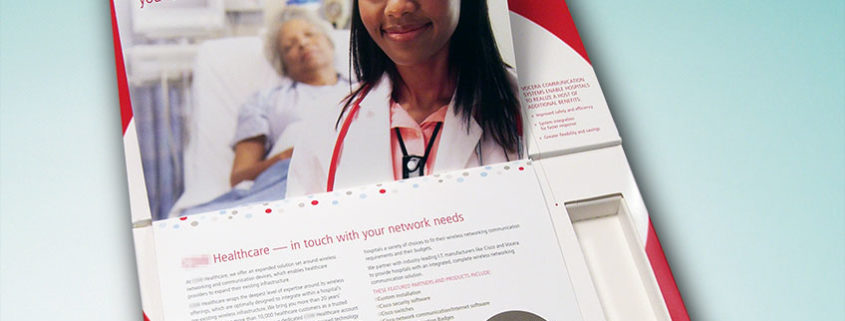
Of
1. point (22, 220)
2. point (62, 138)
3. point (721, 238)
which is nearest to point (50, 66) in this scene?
point (62, 138)

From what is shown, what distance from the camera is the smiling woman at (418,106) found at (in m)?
1.36

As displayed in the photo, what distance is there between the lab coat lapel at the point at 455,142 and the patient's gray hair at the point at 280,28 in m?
0.31

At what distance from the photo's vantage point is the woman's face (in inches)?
51.4

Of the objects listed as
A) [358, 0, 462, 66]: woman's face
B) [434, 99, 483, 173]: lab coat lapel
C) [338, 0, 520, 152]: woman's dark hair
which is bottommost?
[434, 99, 483, 173]: lab coat lapel

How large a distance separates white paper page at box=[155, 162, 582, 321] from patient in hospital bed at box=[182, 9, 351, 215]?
56mm

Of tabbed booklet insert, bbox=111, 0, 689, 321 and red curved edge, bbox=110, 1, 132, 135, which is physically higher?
red curved edge, bbox=110, 1, 132, 135

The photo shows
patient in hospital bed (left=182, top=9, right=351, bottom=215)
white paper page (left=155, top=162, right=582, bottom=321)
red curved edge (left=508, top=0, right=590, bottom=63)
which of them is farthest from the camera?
red curved edge (left=508, top=0, right=590, bottom=63)

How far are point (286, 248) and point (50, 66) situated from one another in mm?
760

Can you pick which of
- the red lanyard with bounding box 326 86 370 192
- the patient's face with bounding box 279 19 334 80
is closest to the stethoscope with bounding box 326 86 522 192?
the red lanyard with bounding box 326 86 370 192

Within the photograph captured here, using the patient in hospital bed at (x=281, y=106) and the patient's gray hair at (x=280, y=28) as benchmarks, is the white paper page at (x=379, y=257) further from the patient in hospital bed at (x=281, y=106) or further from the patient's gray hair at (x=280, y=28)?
the patient's gray hair at (x=280, y=28)

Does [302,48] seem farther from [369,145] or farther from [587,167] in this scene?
[587,167]

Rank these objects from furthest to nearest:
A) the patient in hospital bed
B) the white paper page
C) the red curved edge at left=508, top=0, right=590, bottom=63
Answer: the red curved edge at left=508, top=0, right=590, bottom=63, the patient in hospital bed, the white paper page

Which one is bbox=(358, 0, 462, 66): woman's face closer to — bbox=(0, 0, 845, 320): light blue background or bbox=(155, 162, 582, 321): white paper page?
bbox=(155, 162, 582, 321): white paper page

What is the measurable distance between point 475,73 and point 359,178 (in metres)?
0.32
